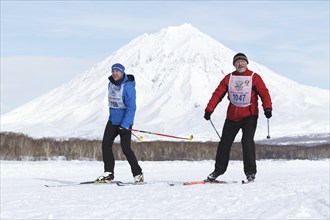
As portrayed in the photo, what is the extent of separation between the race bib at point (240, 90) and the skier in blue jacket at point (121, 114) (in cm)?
165

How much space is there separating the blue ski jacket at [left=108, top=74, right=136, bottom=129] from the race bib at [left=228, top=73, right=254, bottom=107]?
5.33 ft

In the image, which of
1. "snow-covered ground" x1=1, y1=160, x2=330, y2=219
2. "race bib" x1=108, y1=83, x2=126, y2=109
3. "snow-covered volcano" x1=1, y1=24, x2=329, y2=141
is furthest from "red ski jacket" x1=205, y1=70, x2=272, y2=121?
"snow-covered volcano" x1=1, y1=24, x2=329, y2=141

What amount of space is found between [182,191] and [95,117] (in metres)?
149

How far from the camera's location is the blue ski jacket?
906 centimetres

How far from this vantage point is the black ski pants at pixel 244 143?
813 cm

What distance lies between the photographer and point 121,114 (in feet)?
30.2

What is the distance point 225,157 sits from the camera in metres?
8.44

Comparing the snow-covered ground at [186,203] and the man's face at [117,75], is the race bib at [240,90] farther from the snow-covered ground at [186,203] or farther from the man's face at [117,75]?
the man's face at [117,75]

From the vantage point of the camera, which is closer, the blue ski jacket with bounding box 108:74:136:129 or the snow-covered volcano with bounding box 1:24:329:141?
the blue ski jacket with bounding box 108:74:136:129

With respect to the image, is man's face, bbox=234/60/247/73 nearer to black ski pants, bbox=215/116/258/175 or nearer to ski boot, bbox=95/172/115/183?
black ski pants, bbox=215/116/258/175

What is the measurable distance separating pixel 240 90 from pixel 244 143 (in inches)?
27.8

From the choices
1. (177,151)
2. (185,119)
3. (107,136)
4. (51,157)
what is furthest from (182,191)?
(185,119)

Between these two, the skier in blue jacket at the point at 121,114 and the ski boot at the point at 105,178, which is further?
the ski boot at the point at 105,178

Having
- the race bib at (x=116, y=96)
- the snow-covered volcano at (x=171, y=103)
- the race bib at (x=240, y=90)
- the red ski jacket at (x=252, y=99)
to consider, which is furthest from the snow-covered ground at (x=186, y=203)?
the snow-covered volcano at (x=171, y=103)
